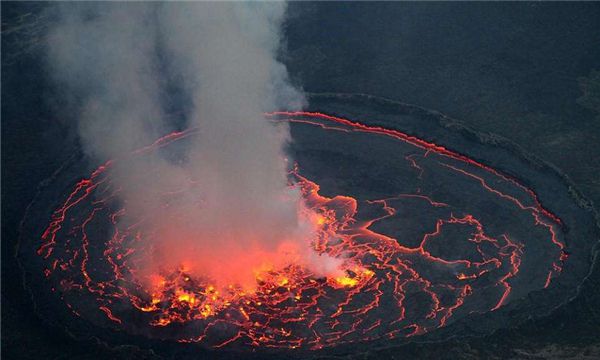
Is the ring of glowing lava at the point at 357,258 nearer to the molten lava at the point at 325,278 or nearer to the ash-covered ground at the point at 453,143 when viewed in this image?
the molten lava at the point at 325,278

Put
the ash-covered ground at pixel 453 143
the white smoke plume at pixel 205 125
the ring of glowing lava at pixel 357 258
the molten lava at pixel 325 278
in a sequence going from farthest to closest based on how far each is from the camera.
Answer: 1. the white smoke plume at pixel 205 125
2. the ring of glowing lava at pixel 357 258
3. the molten lava at pixel 325 278
4. the ash-covered ground at pixel 453 143

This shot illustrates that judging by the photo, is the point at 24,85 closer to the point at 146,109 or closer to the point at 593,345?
the point at 146,109

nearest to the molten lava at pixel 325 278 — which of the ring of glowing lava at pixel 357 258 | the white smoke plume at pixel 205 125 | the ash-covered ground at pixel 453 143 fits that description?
the ring of glowing lava at pixel 357 258

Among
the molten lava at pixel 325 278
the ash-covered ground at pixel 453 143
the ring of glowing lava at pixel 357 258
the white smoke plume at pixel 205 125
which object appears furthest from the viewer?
the white smoke plume at pixel 205 125

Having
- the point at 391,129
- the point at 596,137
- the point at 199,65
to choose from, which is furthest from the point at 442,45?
the point at 199,65

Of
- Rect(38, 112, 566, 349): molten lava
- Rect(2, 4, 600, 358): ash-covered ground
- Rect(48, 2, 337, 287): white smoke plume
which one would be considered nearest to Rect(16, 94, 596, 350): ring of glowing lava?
Rect(38, 112, 566, 349): molten lava

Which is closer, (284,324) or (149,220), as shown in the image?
(284,324)

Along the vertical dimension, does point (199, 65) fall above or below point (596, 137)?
above
